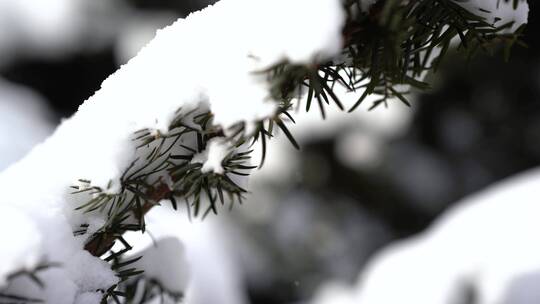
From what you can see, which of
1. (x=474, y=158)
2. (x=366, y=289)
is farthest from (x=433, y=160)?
(x=366, y=289)

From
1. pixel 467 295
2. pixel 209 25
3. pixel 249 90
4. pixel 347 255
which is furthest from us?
pixel 347 255

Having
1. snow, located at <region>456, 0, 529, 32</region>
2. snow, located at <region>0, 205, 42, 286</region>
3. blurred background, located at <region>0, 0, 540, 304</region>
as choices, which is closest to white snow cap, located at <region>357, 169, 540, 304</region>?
snow, located at <region>456, 0, 529, 32</region>

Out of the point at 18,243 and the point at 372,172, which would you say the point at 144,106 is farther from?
the point at 372,172

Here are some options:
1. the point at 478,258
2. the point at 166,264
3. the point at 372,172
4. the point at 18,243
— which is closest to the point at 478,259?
the point at 478,258

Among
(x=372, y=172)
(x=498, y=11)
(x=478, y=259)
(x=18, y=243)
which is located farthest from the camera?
(x=372, y=172)

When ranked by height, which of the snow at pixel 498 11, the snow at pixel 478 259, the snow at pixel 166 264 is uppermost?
the snow at pixel 498 11

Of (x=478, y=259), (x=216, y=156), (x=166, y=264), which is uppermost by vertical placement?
(x=216, y=156)

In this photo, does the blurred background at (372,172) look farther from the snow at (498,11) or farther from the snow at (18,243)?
the snow at (18,243)

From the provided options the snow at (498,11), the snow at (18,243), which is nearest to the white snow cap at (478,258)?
the snow at (498,11)

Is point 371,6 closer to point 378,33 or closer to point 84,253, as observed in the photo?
point 378,33
